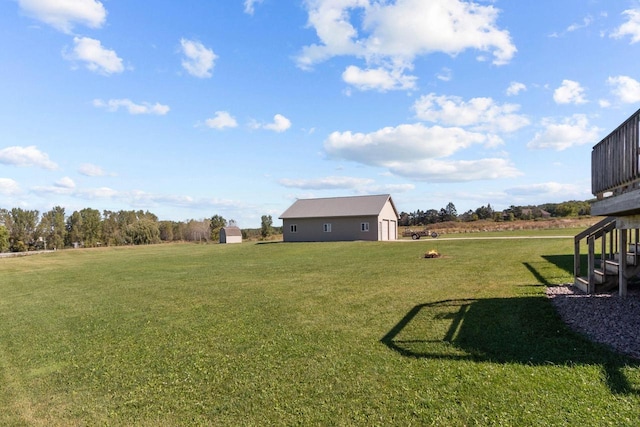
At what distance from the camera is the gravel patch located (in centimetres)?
486

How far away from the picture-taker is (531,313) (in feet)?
21.0

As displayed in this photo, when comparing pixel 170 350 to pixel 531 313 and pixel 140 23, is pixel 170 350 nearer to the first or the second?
pixel 531 313

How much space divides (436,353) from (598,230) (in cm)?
571

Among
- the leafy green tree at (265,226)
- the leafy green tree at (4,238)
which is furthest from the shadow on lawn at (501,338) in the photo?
the leafy green tree at (4,238)

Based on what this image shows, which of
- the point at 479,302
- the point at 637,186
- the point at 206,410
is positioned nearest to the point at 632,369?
the point at 637,186

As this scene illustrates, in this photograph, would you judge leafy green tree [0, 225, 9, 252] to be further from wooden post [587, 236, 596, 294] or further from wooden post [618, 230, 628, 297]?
wooden post [618, 230, 628, 297]

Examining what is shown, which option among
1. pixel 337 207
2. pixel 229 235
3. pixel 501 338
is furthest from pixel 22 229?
pixel 501 338

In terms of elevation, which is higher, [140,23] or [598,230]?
[140,23]

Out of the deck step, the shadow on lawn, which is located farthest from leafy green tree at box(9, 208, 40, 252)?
the deck step

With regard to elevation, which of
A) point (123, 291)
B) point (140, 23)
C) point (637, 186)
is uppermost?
point (140, 23)

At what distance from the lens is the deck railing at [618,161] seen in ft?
17.2

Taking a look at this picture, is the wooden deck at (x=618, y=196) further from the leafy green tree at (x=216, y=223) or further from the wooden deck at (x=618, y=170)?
the leafy green tree at (x=216, y=223)

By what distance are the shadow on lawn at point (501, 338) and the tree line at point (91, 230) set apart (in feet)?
147

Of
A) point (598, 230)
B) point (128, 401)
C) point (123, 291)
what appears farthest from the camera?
point (123, 291)
